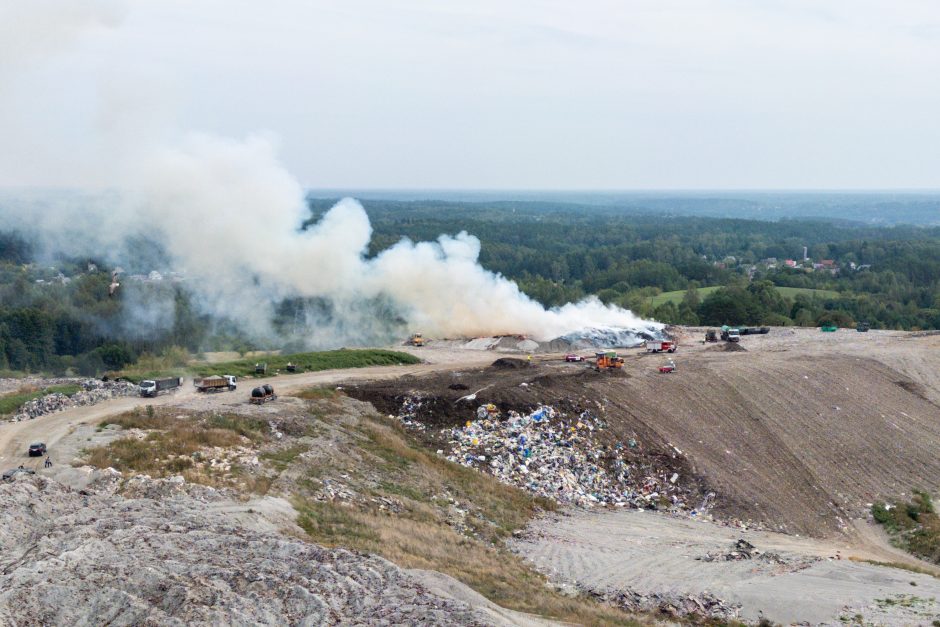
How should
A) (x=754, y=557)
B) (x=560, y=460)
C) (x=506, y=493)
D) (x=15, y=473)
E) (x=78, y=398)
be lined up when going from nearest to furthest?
(x=15, y=473)
(x=754, y=557)
(x=506, y=493)
(x=560, y=460)
(x=78, y=398)

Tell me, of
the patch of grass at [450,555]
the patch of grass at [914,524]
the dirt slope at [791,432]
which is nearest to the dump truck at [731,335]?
the dirt slope at [791,432]

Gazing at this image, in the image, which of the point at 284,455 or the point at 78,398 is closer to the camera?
the point at 284,455

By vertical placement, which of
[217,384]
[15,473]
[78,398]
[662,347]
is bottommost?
[662,347]

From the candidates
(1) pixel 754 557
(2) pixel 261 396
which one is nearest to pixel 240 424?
(2) pixel 261 396

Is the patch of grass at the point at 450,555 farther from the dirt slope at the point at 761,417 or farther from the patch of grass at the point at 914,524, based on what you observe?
the patch of grass at the point at 914,524

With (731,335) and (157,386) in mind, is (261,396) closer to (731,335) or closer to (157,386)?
(157,386)

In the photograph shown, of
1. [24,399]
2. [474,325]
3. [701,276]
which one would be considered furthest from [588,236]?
[24,399]
